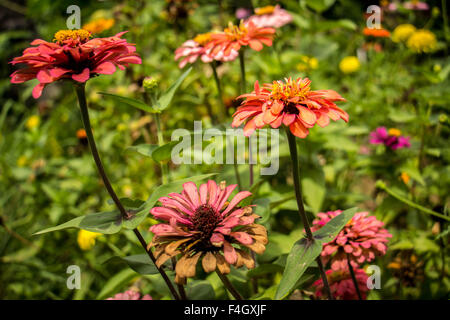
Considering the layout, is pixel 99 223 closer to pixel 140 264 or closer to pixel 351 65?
pixel 140 264

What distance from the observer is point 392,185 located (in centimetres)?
108

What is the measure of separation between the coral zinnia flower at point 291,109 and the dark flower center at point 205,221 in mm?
131

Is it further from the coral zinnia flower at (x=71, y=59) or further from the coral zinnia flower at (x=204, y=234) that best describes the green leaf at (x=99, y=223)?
the coral zinnia flower at (x=71, y=59)

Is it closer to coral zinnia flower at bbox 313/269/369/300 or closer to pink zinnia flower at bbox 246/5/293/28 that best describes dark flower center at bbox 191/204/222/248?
coral zinnia flower at bbox 313/269/369/300

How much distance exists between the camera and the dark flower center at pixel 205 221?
1.78 ft

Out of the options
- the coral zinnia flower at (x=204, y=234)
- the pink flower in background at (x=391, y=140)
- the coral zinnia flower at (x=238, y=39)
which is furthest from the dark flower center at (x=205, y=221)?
the pink flower in background at (x=391, y=140)

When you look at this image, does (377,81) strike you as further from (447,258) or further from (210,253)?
(210,253)

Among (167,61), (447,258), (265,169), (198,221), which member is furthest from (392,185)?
(167,61)

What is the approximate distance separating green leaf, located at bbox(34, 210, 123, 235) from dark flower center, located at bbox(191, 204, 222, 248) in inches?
4.9

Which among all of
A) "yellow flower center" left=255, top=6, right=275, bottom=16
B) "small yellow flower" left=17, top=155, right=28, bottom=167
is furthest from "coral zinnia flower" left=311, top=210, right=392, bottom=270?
"small yellow flower" left=17, top=155, right=28, bottom=167

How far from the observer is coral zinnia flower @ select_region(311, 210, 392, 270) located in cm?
64

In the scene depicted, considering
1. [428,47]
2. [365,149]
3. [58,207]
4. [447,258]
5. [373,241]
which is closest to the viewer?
[373,241]

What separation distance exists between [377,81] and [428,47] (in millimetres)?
386

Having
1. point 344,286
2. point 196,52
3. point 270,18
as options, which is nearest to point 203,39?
point 196,52
